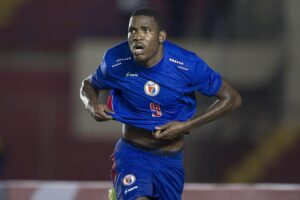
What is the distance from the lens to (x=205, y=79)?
6.01m

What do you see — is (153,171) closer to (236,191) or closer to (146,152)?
(146,152)

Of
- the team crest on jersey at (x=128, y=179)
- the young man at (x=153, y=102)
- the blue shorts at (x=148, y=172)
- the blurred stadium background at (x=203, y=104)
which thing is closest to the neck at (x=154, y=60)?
the young man at (x=153, y=102)

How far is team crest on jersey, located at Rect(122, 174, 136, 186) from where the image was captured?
5941 mm

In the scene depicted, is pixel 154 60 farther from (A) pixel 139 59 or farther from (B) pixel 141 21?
(B) pixel 141 21

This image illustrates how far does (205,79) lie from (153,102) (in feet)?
1.17

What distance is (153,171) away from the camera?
6059 millimetres

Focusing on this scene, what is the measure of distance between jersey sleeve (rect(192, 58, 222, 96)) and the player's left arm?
5 centimetres

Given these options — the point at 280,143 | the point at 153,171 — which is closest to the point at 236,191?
the point at 153,171

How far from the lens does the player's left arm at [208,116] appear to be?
568cm

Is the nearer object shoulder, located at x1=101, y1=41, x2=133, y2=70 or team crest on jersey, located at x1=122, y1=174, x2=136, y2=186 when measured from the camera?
team crest on jersey, located at x1=122, y1=174, x2=136, y2=186

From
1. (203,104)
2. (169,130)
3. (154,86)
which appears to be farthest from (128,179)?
(203,104)

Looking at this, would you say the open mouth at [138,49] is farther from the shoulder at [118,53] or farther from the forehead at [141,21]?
the shoulder at [118,53]

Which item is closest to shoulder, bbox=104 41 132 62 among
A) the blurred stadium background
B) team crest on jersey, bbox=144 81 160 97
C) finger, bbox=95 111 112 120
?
team crest on jersey, bbox=144 81 160 97

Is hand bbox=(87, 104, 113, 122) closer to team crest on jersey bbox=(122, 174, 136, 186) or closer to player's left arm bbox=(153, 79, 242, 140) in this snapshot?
player's left arm bbox=(153, 79, 242, 140)
